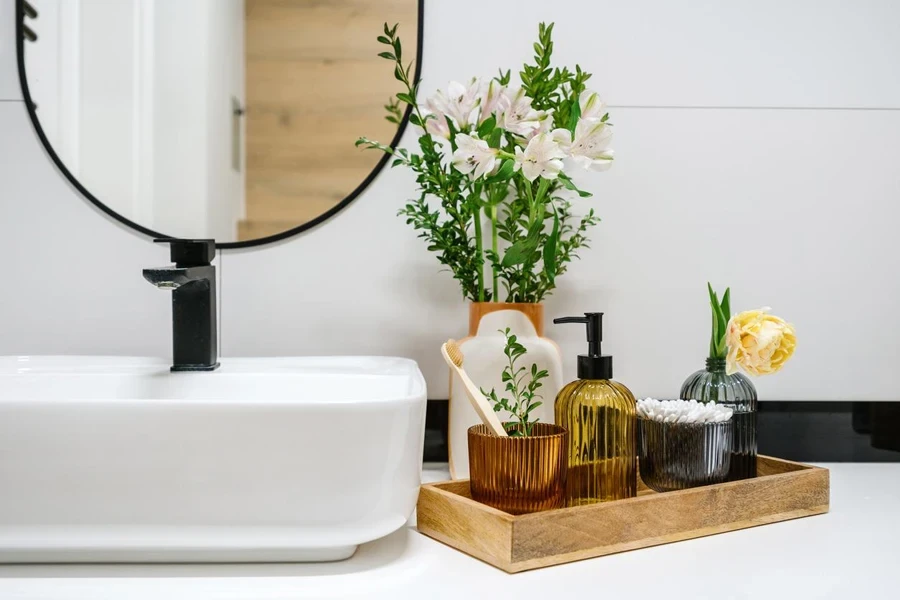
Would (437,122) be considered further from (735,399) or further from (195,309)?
(735,399)

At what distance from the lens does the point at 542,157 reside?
850 mm

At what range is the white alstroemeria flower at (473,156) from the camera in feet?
2.81

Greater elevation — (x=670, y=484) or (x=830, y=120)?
(x=830, y=120)

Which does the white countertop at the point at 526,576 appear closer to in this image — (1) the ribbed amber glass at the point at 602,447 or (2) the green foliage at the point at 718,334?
(1) the ribbed amber glass at the point at 602,447

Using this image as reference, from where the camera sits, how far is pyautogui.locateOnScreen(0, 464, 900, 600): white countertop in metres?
0.63

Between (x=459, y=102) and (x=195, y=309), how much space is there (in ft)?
1.34

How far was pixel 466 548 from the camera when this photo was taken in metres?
0.73

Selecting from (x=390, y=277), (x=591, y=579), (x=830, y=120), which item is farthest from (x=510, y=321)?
(x=830, y=120)

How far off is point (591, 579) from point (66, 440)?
47cm

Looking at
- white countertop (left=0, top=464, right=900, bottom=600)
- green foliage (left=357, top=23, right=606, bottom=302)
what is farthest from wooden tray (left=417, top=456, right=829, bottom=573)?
green foliage (left=357, top=23, right=606, bottom=302)

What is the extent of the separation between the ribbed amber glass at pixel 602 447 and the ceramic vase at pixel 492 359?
0.39 feet

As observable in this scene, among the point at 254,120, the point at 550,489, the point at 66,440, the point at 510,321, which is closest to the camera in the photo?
the point at 66,440

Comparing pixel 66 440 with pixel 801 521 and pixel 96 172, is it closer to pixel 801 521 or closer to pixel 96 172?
pixel 96 172

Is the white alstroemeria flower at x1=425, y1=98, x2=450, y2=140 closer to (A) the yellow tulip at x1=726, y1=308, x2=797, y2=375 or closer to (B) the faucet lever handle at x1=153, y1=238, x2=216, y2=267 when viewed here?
(B) the faucet lever handle at x1=153, y1=238, x2=216, y2=267
